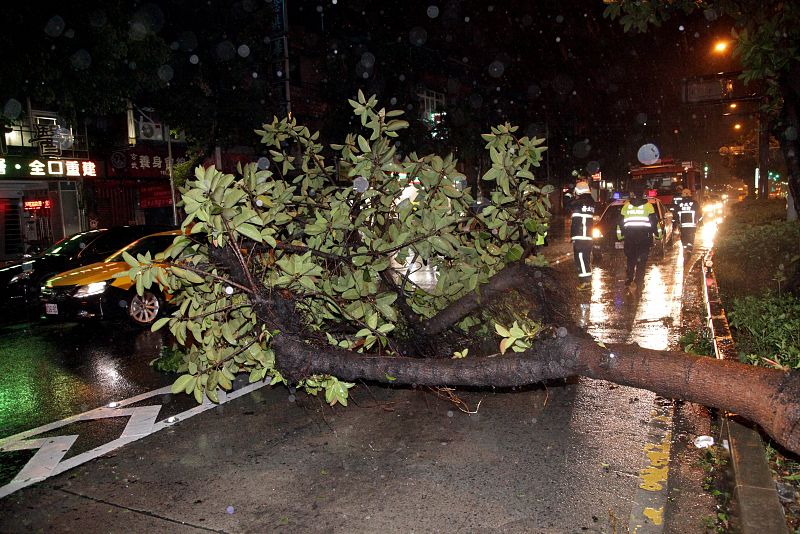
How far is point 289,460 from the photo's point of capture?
441cm

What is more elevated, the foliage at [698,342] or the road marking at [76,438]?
the foliage at [698,342]

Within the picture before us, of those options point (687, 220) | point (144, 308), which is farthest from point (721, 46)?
point (144, 308)

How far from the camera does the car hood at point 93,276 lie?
376 inches

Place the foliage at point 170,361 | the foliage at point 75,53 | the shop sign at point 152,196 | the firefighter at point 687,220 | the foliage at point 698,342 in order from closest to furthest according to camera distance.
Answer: the foliage at point 698,342 → the foliage at point 170,361 → the foliage at point 75,53 → the firefighter at point 687,220 → the shop sign at point 152,196

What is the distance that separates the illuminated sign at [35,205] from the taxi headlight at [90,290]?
1405 cm

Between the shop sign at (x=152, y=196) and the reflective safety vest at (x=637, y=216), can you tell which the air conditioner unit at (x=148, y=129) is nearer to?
the shop sign at (x=152, y=196)

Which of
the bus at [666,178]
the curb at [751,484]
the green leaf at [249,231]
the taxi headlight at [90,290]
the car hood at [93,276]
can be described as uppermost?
the bus at [666,178]

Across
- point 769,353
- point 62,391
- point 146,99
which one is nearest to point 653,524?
point 769,353

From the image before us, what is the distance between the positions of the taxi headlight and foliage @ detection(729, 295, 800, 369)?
919 cm

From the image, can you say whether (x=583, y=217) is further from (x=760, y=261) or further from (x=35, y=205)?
(x=35, y=205)

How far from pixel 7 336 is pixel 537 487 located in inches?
384

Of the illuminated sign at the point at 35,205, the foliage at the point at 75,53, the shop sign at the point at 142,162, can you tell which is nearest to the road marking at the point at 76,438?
the foliage at the point at 75,53

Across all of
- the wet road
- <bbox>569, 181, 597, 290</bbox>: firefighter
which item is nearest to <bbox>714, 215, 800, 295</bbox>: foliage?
<bbox>569, 181, 597, 290</bbox>: firefighter

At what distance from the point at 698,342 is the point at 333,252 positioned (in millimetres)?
4440
